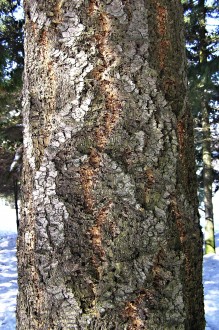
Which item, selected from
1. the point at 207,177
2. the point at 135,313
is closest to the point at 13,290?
the point at 135,313

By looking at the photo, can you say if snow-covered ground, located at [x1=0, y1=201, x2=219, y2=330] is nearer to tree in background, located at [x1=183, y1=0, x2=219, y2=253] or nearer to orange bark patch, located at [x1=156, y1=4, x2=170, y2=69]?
tree in background, located at [x1=183, y1=0, x2=219, y2=253]

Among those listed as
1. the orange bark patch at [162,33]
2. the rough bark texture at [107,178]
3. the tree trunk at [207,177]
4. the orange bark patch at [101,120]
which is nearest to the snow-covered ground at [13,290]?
the tree trunk at [207,177]

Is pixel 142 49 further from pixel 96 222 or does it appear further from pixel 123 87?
pixel 96 222

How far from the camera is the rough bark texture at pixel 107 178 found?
3.12 ft

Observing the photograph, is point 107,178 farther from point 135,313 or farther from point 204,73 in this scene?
point 204,73

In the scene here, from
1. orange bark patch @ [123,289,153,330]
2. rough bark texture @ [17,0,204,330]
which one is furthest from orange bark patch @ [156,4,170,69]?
orange bark patch @ [123,289,153,330]

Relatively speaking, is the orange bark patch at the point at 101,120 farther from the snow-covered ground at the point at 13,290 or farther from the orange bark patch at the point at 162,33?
the snow-covered ground at the point at 13,290

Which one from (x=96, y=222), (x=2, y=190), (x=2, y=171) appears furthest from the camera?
(x=2, y=190)

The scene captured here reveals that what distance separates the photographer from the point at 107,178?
3.19 ft

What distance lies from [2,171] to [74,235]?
15495 mm

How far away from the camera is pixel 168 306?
3.18ft

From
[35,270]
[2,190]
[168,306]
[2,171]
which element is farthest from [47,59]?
[2,190]

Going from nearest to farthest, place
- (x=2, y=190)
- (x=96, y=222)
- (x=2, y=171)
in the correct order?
(x=96, y=222) < (x=2, y=171) < (x=2, y=190)

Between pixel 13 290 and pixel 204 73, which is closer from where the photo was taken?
pixel 13 290
